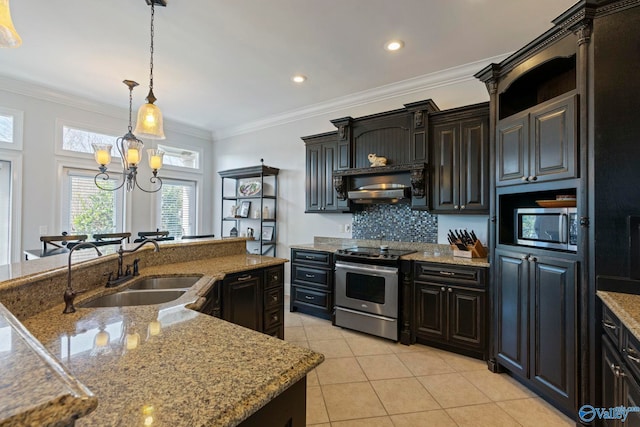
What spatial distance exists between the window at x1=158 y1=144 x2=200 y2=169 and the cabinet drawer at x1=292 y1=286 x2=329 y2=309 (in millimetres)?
3346

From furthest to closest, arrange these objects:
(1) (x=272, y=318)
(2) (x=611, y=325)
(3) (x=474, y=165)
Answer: (3) (x=474, y=165) → (1) (x=272, y=318) → (2) (x=611, y=325)

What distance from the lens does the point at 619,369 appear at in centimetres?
145

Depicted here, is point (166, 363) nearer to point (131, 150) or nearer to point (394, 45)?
point (131, 150)

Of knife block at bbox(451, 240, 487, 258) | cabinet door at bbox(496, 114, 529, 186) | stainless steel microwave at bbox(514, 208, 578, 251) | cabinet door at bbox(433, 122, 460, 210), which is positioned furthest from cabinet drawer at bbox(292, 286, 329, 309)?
cabinet door at bbox(496, 114, 529, 186)

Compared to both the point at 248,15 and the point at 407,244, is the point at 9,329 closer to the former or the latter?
A: the point at 248,15

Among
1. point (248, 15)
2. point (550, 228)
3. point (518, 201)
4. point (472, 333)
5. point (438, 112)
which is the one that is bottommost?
point (472, 333)

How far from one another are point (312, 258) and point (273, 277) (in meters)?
1.15

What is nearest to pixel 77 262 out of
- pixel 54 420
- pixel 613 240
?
pixel 54 420

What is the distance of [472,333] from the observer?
2.74 metres

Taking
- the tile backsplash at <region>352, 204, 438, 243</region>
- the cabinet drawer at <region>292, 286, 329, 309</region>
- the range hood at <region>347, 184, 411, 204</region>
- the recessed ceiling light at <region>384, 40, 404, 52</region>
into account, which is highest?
the recessed ceiling light at <region>384, 40, 404, 52</region>

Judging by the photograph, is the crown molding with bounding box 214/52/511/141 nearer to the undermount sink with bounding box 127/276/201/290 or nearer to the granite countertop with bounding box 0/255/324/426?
the undermount sink with bounding box 127/276/201/290

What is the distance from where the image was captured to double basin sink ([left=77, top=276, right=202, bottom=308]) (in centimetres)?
175

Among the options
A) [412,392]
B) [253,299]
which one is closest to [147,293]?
[253,299]

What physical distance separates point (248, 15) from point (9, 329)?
264cm
